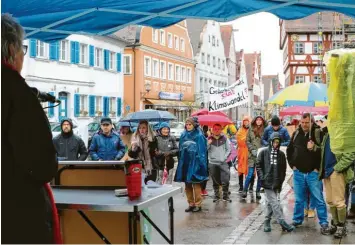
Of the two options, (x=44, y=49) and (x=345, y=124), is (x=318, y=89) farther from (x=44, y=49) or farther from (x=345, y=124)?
(x=44, y=49)

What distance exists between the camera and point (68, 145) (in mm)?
10312

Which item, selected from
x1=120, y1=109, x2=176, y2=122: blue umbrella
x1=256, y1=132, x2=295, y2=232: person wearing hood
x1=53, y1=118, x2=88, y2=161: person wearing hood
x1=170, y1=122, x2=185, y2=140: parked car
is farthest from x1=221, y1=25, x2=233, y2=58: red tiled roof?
x1=256, y1=132, x2=295, y2=232: person wearing hood

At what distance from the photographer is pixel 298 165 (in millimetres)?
8125

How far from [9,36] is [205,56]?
59849 mm

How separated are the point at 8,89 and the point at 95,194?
1608 mm

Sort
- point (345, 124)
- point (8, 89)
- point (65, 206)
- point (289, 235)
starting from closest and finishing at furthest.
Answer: point (8, 89) → point (65, 206) → point (345, 124) → point (289, 235)

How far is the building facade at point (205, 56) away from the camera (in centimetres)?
5922

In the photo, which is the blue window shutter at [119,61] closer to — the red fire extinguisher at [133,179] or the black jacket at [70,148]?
the black jacket at [70,148]

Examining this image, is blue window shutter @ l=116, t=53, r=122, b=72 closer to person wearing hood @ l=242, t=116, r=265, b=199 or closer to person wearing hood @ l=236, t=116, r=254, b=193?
person wearing hood @ l=236, t=116, r=254, b=193

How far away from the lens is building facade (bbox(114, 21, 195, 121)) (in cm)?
4475

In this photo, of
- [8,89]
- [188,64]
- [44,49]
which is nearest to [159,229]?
[8,89]

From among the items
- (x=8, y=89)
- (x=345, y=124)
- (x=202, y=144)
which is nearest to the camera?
(x=8, y=89)

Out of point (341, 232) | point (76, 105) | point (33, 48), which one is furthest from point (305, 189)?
point (76, 105)

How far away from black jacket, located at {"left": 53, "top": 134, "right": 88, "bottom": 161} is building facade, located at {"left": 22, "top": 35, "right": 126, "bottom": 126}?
59.5ft
